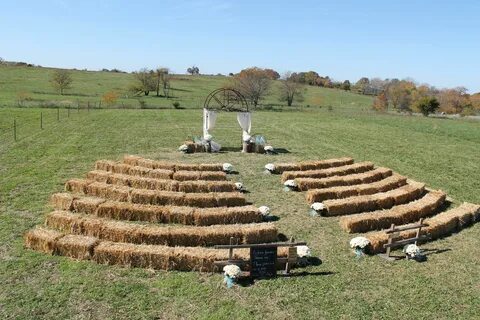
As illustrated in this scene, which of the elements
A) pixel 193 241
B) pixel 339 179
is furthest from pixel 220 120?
pixel 193 241

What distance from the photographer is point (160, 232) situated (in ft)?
46.8

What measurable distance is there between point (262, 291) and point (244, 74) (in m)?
81.5

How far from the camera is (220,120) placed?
54.0 metres

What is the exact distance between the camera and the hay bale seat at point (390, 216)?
1691 centimetres

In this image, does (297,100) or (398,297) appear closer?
(398,297)

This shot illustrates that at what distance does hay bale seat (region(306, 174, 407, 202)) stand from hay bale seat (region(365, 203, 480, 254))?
3.67 metres

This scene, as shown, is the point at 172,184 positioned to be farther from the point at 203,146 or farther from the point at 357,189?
the point at 203,146

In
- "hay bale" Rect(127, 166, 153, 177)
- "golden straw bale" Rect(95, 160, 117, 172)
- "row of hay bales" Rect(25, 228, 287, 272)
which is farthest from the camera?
"golden straw bale" Rect(95, 160, 117, 172)

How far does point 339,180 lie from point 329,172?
6.09 ft

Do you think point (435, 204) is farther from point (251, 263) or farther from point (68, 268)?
point (68, 268)

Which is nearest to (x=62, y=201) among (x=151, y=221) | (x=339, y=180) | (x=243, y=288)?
(x=151, y=221)

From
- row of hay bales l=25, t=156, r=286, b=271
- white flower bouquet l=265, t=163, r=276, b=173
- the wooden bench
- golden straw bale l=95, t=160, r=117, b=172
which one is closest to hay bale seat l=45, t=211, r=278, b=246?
row of hay bales l=25, t=156, r=286, b=271

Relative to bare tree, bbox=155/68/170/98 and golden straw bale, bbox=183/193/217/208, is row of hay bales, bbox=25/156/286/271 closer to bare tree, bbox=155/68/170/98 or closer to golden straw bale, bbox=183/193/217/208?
golden straw bale, bbox=183/193/217/208

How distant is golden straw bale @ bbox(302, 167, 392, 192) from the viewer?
2188 cm
